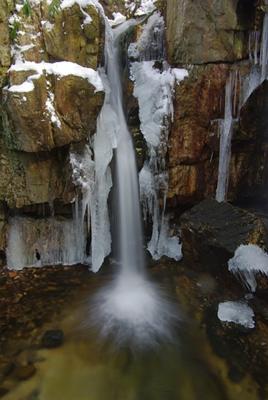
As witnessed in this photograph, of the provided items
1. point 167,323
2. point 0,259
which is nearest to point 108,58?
point 0,259

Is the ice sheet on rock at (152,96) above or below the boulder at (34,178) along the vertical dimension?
above

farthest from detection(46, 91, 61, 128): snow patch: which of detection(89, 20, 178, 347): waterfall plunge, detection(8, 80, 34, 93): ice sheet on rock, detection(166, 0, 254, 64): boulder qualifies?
detection(166, 0, 254, 64): boulder

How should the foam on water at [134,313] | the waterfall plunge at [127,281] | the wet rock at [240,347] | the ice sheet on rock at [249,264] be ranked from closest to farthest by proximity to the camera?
the wet rock at [240,347] < the foam on water at [134,313] < the waterfall plunge at [127,281] < the ice sheet on rock at [249,264]

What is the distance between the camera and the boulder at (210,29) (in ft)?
24.5

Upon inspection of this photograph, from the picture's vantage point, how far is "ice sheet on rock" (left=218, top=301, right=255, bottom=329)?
602cm

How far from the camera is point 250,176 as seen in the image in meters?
8.81

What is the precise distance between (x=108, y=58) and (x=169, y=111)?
184cm

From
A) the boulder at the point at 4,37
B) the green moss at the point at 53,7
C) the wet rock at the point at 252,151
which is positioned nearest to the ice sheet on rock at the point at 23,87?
the boulder at the point at 4,37

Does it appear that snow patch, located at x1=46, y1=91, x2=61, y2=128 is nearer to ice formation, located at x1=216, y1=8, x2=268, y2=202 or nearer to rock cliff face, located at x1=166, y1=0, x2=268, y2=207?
rock cliff face, located at x1=166, y1=0, x2=268, y2=207

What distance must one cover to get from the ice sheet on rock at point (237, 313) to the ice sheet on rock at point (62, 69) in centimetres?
439

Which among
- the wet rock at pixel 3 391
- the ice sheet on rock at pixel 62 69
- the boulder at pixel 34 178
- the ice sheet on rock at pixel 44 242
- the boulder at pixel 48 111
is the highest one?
the ice sheet on rock at pixel 62 69

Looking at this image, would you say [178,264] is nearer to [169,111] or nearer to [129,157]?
[129,157]

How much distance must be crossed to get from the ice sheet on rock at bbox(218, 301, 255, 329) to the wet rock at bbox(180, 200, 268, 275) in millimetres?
583

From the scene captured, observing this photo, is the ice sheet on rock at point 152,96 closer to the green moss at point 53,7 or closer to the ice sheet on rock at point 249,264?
the green moss at point 53,7
